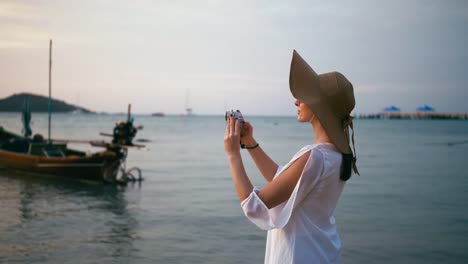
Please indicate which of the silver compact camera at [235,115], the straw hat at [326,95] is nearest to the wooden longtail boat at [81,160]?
the silver compact camera at [235,115]

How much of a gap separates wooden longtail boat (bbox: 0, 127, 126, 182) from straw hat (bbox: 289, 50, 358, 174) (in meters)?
14.6

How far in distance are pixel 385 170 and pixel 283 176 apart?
20.8 m

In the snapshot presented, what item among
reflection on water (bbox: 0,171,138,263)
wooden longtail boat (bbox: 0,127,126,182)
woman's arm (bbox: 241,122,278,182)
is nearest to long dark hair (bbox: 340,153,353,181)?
woman's arm (bbox: 241,122,278,182)

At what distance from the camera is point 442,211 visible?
12.0m

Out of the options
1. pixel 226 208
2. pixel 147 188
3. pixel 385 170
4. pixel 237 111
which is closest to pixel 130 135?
pixel 147 188

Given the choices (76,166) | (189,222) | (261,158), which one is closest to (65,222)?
(189,222)

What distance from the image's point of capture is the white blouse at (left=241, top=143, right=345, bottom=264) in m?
1.82

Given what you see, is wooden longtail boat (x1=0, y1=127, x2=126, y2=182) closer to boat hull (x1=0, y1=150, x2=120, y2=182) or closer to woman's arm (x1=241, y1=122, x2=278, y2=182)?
boat hull (x1=0, y1=150, x2=120, y2=182)

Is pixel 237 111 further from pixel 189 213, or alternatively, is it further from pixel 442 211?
pixel 442 211

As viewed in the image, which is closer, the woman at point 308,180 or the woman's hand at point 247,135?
the woman at point 308,180

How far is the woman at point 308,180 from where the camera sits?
182 cm

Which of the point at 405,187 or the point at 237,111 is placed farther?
the point at 405,187

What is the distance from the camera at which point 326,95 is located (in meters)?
1.96

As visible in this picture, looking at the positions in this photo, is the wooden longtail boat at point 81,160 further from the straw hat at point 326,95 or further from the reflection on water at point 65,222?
the straw hat at point 326,95
